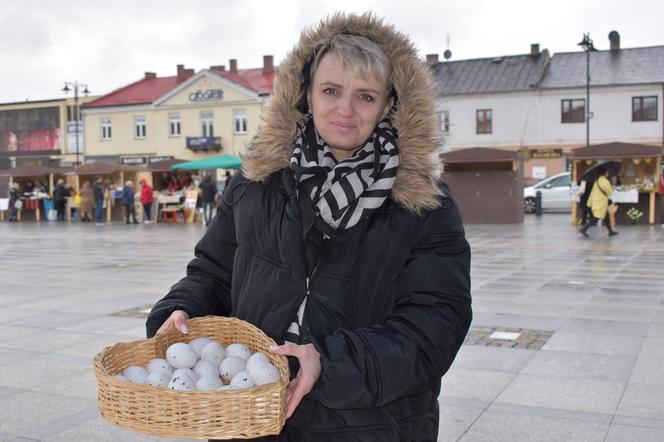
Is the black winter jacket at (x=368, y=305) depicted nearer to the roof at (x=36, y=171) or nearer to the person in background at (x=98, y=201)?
the person in background at (x=98, y=201)

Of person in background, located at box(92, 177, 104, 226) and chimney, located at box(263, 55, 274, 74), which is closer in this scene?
person in background, located at box(92, 177, 104, 226)

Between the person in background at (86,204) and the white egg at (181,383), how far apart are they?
95.4 ft

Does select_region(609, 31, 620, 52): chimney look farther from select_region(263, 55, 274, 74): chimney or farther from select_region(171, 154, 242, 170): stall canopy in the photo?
select_region(171, 154, 242, 170): stall canopy

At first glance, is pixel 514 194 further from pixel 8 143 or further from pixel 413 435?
pixel 8 143

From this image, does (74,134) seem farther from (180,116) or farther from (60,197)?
(60,197)

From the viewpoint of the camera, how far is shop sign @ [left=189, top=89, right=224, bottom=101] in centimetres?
4881

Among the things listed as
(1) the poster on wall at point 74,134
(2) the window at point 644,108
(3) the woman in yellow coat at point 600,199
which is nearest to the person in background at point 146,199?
(3) the woman in yellow coat at point 600,199

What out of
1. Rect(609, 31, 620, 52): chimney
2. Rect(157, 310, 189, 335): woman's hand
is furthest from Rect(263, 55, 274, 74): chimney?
Rect(157, 310, 189, 335): woman's hand

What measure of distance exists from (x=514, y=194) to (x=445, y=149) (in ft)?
72.1

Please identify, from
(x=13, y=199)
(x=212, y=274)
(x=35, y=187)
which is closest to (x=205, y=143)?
(x=35, y=187)

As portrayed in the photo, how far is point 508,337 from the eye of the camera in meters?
6.55

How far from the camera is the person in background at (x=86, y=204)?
29.5 m

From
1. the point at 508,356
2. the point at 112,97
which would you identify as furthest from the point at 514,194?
the point at 112,97

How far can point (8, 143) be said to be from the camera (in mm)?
60406
